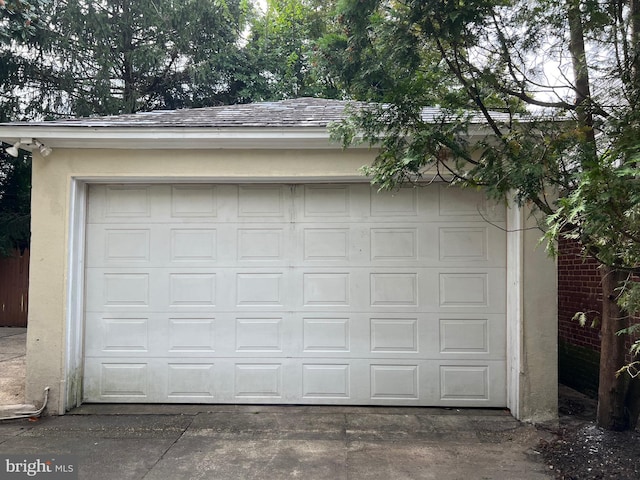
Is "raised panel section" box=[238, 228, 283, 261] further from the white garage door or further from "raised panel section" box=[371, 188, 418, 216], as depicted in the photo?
"raised panel section" box=[371, 188, 418, 216]

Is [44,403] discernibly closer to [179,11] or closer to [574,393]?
[574,393]

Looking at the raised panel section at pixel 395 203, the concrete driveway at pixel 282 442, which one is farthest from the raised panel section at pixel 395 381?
the raised panel section at pixel 395 203

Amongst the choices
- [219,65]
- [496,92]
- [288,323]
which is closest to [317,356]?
[288,323]

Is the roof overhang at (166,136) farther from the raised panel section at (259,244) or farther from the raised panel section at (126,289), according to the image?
the raised panel section at (126,289)

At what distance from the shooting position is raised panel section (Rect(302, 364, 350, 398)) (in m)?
5.34

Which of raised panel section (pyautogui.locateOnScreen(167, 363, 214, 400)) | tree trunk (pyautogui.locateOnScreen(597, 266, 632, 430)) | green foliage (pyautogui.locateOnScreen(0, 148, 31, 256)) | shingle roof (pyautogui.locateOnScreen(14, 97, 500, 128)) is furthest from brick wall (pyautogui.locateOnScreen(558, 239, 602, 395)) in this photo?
green foliage (pyautogui.locateOnScreen(0, 148, 31, 256))

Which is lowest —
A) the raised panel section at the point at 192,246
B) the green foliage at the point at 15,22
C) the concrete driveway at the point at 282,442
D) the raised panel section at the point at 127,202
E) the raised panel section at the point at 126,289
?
the concrete driveway at the point at 282,442

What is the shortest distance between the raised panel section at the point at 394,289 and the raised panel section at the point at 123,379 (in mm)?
2833

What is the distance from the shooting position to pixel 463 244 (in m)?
5.34

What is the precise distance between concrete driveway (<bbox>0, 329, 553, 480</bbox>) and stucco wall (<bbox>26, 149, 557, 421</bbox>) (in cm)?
51

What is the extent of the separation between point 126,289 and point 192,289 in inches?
30.6

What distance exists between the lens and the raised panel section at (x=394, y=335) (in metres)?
5.33

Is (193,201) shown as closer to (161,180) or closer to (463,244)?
(161,180)

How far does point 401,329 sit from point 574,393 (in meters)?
2.56
